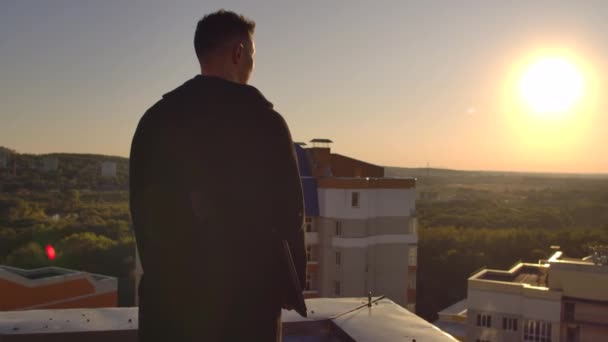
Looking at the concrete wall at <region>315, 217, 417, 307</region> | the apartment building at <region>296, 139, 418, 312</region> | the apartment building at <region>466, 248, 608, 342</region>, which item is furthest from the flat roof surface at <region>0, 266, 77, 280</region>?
the apartment building at <region>466, 248, 608, 342</region>

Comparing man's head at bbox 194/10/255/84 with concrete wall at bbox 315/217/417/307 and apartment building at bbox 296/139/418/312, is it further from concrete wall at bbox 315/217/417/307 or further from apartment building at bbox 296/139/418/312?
concrete wall at bbox 315/217/417/307

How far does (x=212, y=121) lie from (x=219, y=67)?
0.43 feet

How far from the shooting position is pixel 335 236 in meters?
14.9

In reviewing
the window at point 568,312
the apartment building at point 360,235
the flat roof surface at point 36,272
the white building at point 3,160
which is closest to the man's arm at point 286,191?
the flat roof surface at point 36,272

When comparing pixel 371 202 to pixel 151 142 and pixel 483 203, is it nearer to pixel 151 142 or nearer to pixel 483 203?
pixel 151 142

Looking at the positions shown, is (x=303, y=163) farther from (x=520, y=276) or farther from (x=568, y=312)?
(x=568, y=312)

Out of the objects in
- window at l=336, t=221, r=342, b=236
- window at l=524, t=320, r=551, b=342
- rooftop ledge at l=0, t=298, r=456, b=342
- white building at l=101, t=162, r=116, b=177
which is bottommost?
window at l=524, t=320, r=551, b=342

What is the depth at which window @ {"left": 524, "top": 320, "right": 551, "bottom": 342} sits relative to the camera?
12.2 m

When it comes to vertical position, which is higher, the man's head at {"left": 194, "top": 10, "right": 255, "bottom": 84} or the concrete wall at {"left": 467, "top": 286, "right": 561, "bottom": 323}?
the man's head at {"left": 194, "top": 10, "right": 255, "bottom": 84}

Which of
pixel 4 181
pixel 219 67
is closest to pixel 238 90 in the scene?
pixel 219 67

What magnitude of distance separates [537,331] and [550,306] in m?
0.67

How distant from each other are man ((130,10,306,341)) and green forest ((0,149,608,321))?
55.9 ft

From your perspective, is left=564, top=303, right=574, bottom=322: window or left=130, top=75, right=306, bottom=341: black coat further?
left=564, top=303, right=574, bottom=322: window

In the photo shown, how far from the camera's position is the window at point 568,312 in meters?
12.0
